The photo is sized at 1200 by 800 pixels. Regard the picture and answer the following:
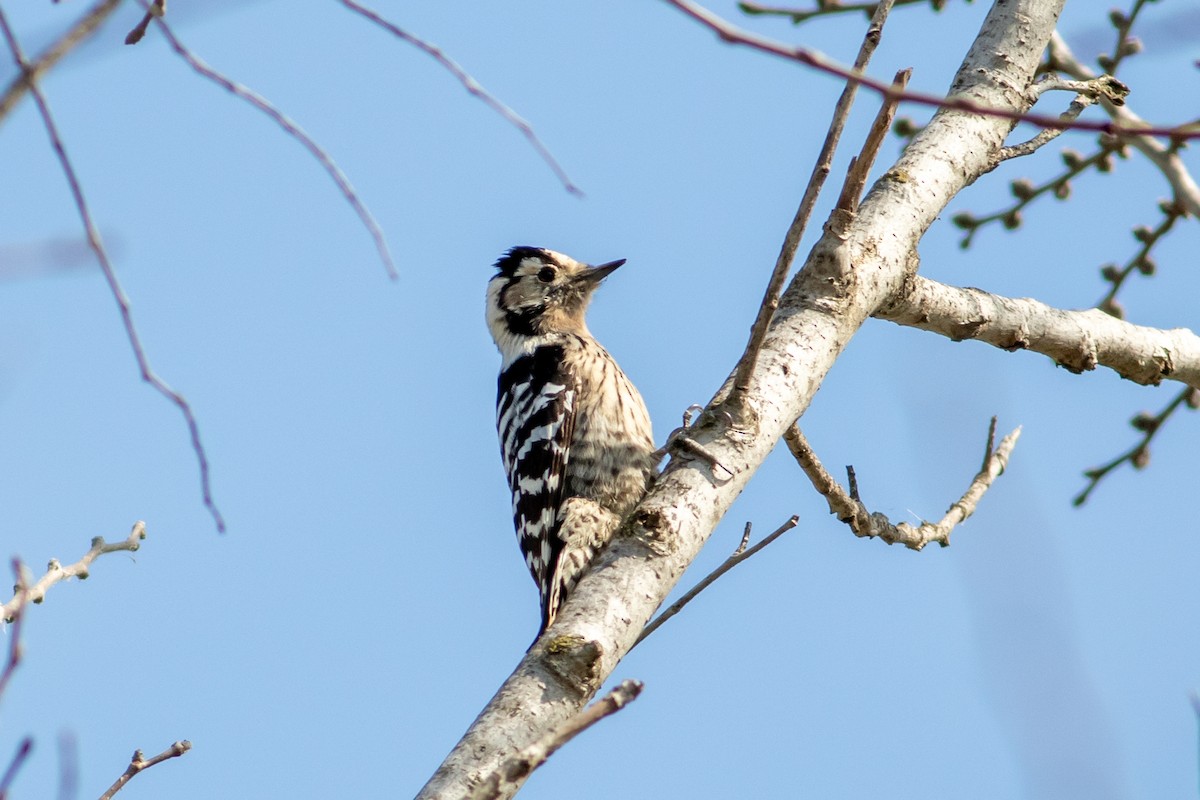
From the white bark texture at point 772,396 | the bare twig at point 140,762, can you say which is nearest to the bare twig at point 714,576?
the white bark texture at point 772,396

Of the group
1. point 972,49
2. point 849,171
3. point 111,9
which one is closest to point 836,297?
point 849,171

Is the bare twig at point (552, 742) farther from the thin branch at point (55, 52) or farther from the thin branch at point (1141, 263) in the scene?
the thin branch at point (1141, 263)

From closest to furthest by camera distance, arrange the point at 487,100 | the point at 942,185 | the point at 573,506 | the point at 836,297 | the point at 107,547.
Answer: the point at 487,100 → the point at 107,547 → the point at 836,297 → the point at 942,185 → the point at 573,506

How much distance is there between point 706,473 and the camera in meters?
3.23

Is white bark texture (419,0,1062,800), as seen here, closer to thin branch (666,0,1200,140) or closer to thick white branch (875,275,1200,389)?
thick white branch (875,275,1200,389)

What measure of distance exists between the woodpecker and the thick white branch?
1.44 metres

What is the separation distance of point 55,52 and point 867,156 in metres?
2.07

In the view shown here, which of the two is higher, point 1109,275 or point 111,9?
point 1109,275

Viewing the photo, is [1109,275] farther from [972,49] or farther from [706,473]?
[706,473]

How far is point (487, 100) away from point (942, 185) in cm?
184

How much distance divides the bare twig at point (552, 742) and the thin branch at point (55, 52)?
0.99m

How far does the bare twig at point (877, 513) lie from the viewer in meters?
3.68

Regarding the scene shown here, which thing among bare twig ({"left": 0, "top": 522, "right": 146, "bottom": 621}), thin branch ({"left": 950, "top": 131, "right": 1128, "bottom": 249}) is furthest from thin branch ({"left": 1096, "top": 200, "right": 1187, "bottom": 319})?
bare twig ({"left": 0, "top": 522, "right": 146, "bottom": 621})

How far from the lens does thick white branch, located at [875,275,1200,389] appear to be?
3736 millimetres
